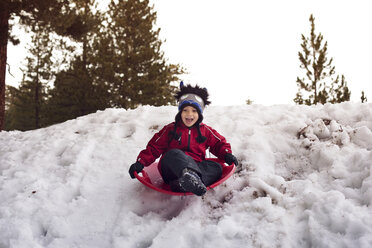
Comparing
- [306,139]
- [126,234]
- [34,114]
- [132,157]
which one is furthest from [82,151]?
[34,114]

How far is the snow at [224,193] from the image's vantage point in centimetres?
210

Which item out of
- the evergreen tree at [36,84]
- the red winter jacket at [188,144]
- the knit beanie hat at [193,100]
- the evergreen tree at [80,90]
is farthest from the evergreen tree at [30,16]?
the evergreen tree at [36,84]

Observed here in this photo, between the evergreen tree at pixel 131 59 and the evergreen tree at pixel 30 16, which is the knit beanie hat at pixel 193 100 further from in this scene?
the evergreen tree at pixel 131 59

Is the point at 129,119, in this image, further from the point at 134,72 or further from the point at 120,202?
the point at 134,72

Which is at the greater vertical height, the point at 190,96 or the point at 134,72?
the point at 134,72

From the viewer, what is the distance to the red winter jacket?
9.17ft

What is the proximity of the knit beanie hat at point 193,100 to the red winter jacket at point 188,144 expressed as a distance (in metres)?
0.05

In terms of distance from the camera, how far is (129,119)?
15.0 ft

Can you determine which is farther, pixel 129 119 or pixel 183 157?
A: pixel 129 119

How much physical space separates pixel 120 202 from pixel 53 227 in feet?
2.03

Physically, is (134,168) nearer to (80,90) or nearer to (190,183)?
(190,183)

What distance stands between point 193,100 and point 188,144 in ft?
1.49

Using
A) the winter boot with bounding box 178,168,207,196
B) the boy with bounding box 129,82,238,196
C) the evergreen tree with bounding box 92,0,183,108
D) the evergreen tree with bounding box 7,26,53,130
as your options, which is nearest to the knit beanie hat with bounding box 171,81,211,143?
the boy with bounding box 129,82,238,196

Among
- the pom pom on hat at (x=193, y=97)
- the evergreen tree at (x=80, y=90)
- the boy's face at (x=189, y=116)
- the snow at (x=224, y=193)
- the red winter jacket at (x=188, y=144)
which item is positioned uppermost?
the evergreen tree at (x=80, y=90)
